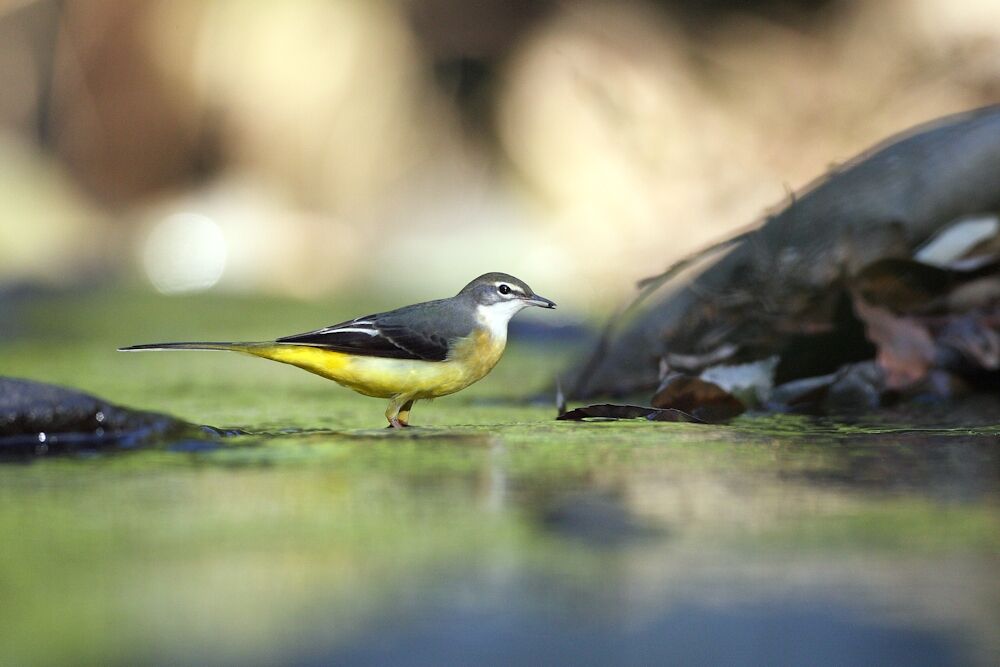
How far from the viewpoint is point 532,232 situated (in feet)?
26.0

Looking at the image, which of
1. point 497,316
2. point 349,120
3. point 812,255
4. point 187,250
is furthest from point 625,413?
point 187,250

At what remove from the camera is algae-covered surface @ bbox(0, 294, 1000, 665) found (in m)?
1.33

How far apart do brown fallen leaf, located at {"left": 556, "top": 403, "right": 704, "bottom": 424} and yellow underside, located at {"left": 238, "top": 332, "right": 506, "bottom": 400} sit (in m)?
0.50

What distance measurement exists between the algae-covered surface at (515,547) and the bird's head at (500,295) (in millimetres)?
814

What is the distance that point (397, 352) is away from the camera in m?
3.40

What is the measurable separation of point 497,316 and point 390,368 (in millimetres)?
442

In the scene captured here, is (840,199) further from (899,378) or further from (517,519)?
(517,519)

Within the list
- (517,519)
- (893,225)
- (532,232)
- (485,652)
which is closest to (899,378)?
(893,225)

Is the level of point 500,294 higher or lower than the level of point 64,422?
higher

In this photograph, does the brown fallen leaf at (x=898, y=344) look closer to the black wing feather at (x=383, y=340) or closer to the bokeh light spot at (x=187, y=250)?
the black wing feather at (x=383, y=340)

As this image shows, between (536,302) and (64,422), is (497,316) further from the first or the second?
(64,422)

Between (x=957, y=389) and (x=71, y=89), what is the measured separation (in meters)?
5.99

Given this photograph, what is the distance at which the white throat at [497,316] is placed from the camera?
3607 mm

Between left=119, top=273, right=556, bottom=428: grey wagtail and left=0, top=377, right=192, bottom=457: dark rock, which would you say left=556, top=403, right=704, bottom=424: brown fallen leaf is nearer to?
left=119, top=273, right=556, bottom=428: grey wagtail
